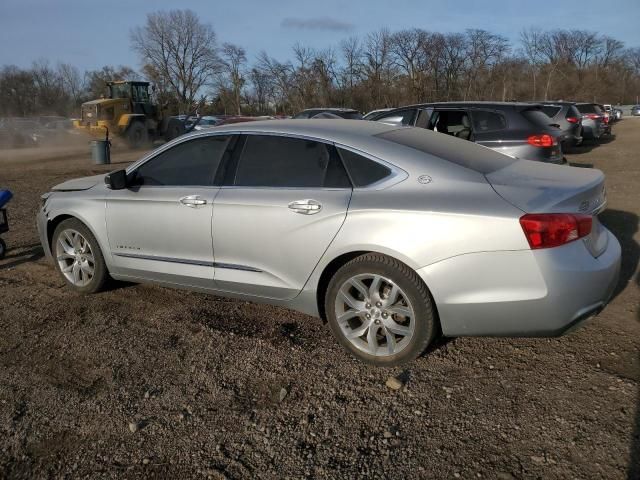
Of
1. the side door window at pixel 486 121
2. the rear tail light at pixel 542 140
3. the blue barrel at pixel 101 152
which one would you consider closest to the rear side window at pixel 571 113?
the side door window at pixel 486 121

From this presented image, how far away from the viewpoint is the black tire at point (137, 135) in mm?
25812

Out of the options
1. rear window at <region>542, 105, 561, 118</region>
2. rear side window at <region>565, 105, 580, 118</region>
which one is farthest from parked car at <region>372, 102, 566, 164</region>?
rear side window at <region>565, 105, 580, 118</region>

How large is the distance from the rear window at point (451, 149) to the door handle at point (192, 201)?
1381 mm

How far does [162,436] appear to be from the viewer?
2.81 m

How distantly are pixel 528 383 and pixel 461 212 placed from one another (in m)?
1.08

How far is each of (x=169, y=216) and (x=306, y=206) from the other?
4.10ft

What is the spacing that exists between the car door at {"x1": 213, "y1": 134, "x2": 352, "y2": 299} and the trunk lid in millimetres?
989

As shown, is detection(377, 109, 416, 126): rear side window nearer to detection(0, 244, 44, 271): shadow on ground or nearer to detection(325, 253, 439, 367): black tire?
detection(0, 244, 44, 271): shadow on ground

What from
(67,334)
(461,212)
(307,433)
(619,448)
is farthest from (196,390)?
(619,448)

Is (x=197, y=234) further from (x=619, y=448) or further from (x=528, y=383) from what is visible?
(x=619, y=448)

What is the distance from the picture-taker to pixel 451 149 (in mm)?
3781

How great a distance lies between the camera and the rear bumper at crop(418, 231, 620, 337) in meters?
2.95

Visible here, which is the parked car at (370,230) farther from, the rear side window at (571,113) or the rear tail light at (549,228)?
the rear side window at (571,113)

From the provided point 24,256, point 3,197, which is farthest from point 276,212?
point 3,197
